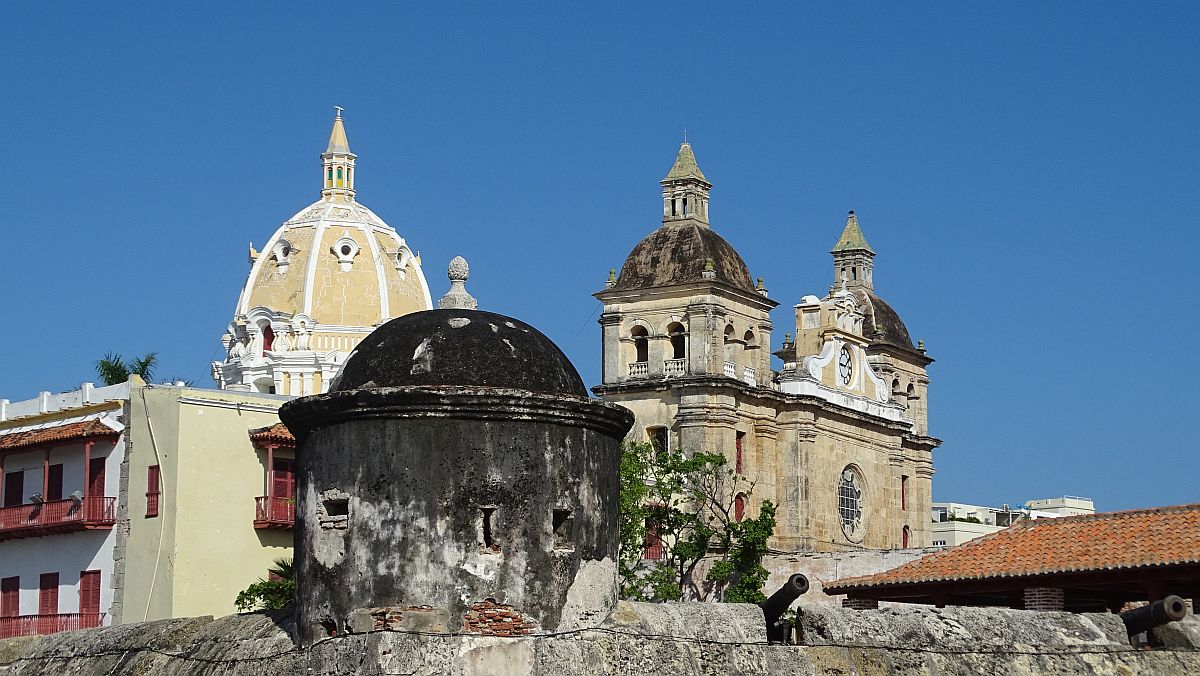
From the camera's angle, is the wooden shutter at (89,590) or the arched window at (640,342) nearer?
the wooden shutter at (89,590)

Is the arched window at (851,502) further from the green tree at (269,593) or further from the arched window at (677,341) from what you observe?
the green tree at (269,593)

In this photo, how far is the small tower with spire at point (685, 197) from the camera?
154 ft

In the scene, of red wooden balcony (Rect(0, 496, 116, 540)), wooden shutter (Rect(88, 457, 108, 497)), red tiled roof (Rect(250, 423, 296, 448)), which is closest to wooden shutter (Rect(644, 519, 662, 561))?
red tiled roof (Rect(250, 423, 296, 448))

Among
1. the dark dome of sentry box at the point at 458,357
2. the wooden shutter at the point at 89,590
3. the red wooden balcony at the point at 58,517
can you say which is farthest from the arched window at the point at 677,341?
the dark dome of sentry box at the point at 458,357

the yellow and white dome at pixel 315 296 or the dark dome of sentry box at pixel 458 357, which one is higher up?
the yellow and white dome at pixel 315 296

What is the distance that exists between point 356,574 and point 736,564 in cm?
3025

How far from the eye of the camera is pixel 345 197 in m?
52.5

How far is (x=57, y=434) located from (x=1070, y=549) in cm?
2049

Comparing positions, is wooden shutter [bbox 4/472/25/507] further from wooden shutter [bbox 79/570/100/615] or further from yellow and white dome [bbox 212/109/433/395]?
yellow and white dome [bbox 212/109/433/395]

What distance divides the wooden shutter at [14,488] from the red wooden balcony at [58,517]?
1.34 feet

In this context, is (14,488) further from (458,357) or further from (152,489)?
(458,357)

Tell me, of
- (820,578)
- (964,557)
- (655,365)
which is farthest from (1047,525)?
(655,365)

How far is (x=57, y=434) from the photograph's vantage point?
3338 cm

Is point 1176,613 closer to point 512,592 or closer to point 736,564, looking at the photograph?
point 512,592
